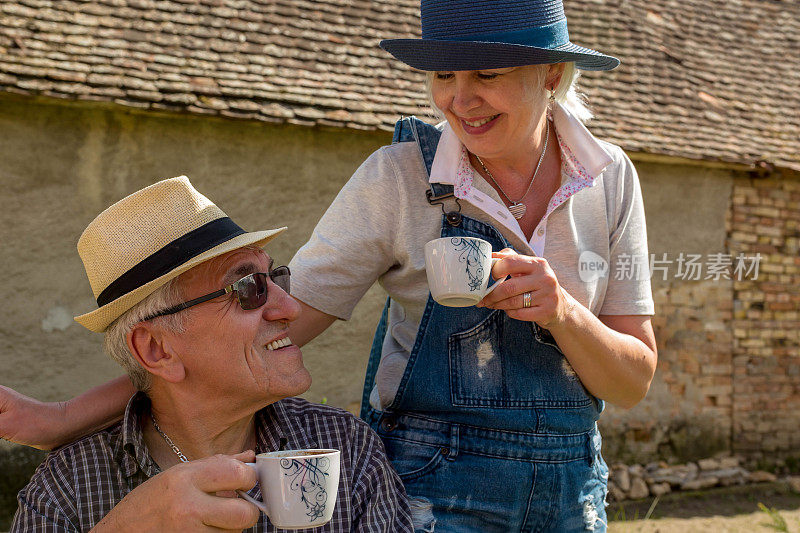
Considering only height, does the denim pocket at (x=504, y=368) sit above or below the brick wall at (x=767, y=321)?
above

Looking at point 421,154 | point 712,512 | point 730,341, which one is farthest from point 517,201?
point 730,341

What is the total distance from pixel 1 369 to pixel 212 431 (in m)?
6.22

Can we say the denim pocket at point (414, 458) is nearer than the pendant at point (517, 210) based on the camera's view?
Yes

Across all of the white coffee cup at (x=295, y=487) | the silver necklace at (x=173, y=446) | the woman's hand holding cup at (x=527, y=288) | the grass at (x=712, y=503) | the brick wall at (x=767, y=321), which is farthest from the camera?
the brick wall at (x=767, y=321)

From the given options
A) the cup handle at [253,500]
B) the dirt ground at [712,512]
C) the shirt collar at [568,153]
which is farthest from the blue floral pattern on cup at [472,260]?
the dirt ground at [712,512]

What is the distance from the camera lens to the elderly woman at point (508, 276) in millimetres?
2543

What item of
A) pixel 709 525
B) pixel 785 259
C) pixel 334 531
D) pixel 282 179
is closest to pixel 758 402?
pixel 785 259

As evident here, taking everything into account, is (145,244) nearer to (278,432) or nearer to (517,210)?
(278,432)

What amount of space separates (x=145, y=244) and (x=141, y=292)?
14cm

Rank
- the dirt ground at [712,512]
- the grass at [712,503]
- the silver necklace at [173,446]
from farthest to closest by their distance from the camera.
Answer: the grass at [712,503] → the dirt ground at [712,512] → the silver necklace at [173,446]

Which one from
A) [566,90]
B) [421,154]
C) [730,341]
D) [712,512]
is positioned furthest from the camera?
[730,341]

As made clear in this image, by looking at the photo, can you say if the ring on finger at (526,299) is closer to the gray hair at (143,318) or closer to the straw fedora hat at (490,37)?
the straw fedora hat at (490,37)

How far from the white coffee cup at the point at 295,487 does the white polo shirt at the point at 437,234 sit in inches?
33.4

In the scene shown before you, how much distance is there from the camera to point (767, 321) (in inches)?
413
